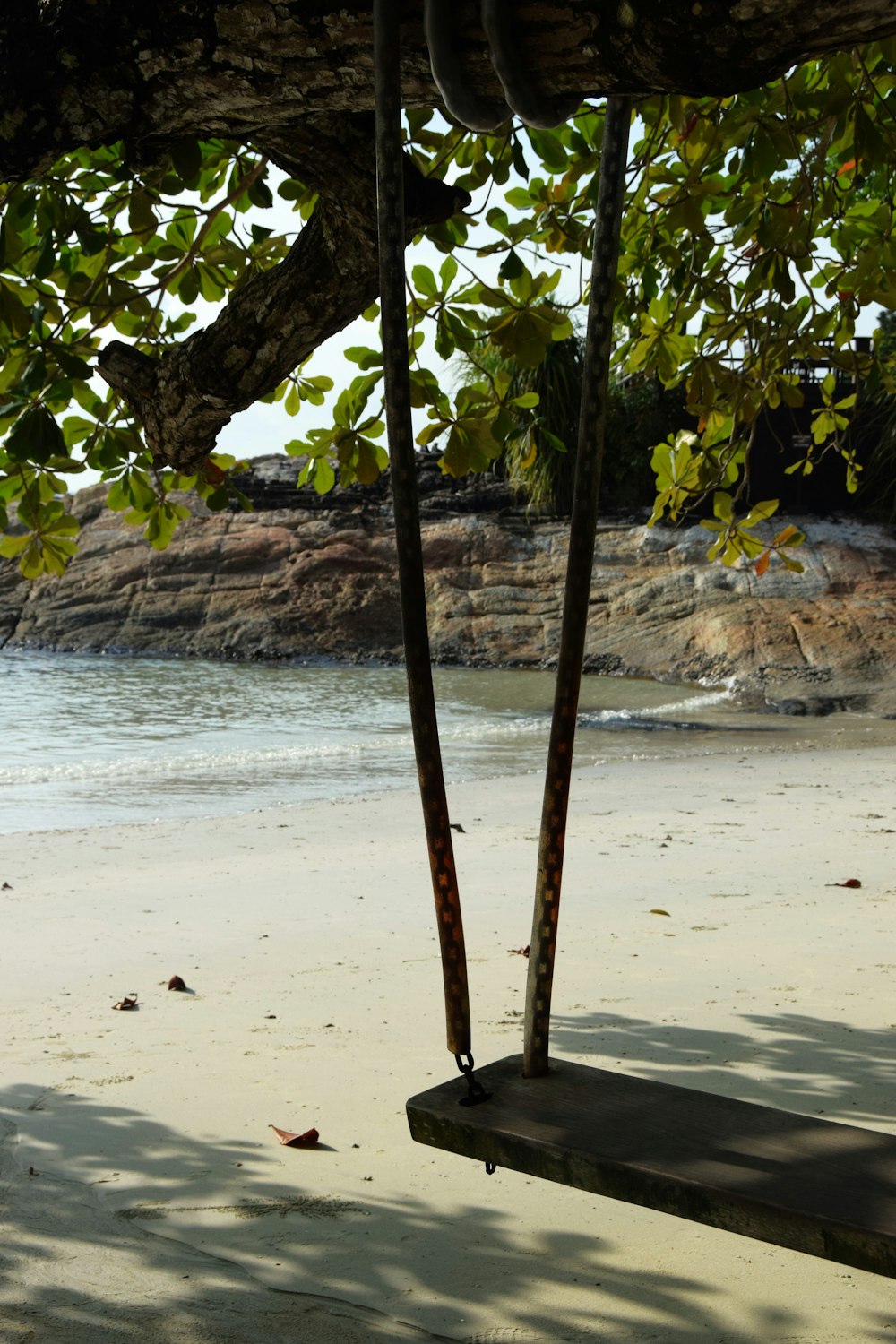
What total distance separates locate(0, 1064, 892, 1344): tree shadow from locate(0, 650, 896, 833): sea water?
554 cm

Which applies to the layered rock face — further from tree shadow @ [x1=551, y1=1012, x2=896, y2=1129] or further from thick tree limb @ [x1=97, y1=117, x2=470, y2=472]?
thick tree limb @ [x1=97, y1=117, x2=470, y2=472]

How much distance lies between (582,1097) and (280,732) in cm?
1033

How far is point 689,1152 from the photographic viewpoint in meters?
1.68

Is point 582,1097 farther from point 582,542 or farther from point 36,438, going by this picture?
point 36,438

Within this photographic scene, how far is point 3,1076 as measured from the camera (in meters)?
3.14

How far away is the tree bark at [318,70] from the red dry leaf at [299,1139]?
1.78 m

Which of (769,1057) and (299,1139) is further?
(769,1057)

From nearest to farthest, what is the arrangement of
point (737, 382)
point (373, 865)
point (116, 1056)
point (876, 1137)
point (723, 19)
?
point (723, 19)
point (876, 1137)
point (116, 1056)
point (737, 382)
point (373, 865)

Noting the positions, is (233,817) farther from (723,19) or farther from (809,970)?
(723,19)

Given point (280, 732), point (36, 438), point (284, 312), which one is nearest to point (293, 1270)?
point (36, 438)

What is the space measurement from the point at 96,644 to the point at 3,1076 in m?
15.9

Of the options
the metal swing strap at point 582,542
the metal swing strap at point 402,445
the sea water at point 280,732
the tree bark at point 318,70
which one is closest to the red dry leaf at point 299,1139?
the metal swing strap at point 582,542

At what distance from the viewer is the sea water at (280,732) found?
30.2 feet

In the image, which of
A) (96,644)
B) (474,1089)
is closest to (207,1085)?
(474,1089)
